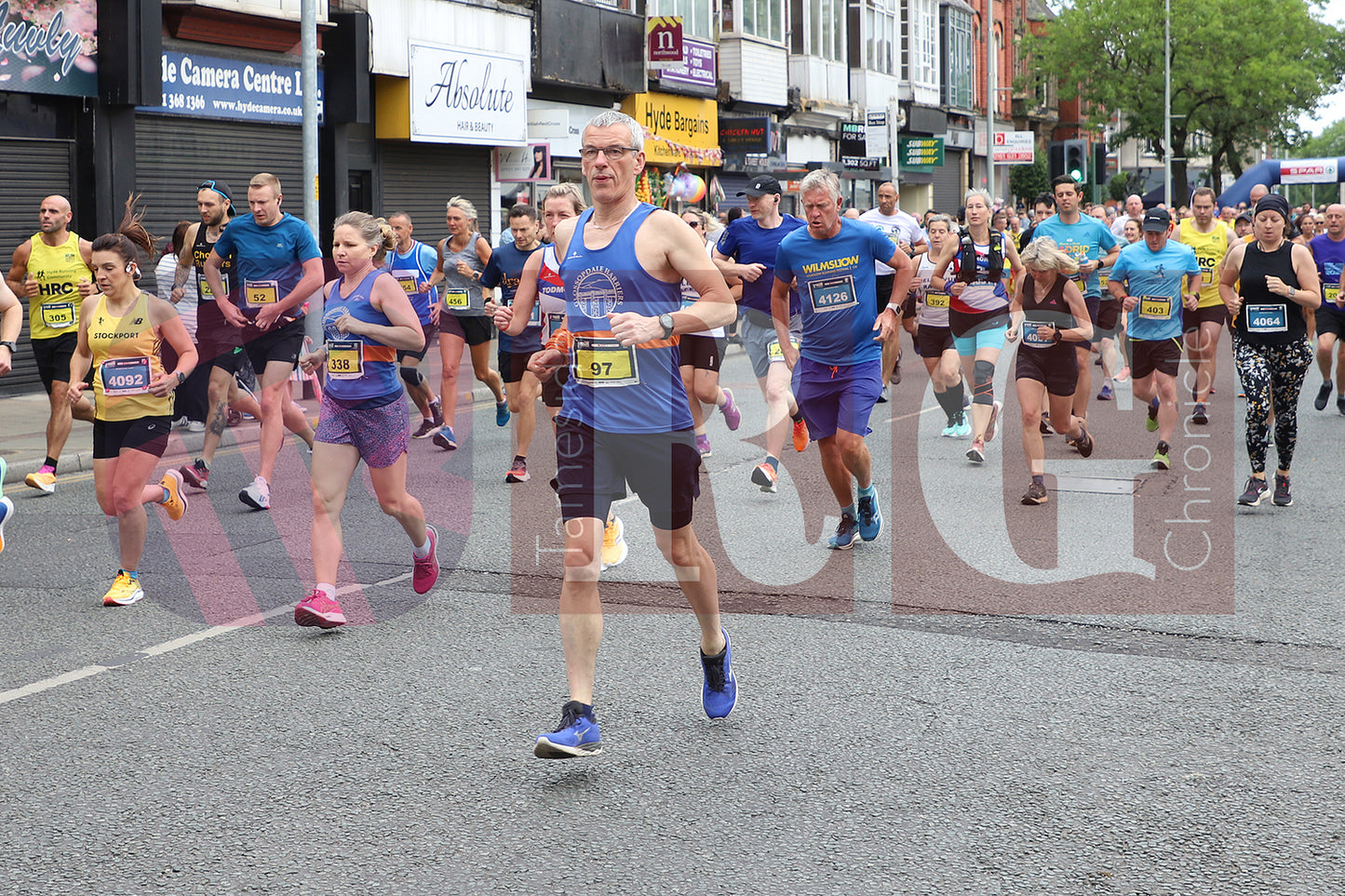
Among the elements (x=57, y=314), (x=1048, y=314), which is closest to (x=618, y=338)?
(x=1048, y=314)

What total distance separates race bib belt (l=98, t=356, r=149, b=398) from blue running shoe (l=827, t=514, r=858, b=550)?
3495mm

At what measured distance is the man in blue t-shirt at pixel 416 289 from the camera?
1226 cm

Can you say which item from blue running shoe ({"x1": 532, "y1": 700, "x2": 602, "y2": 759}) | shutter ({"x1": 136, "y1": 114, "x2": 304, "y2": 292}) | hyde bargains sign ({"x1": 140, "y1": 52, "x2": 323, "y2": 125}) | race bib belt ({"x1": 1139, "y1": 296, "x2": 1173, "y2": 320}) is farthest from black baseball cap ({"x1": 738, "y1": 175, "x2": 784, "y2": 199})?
hyde bargains sign ({"x1": 140, "y1": 52, "x2": 323, "y2": 125})

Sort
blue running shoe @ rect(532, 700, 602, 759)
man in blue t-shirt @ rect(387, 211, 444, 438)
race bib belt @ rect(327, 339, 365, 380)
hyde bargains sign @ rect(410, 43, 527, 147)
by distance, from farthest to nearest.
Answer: hyde bargains sign @ rect(410, 43, 527, 147) < man in blue t-shirt @ rect(387, 211, 444, 438) < race bib belt @ rect(327, 339, 365, 380) < blue running shoe @ rect(532, 700, 602, 759)

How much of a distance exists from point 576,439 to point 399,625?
1892 millimetres

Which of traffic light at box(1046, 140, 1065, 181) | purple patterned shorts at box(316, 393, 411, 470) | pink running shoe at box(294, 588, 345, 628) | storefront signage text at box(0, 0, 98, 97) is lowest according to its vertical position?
pink running shoe at box(294, 588, 345, 628)

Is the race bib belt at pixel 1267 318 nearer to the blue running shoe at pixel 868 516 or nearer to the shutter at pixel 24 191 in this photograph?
the blue running shoe at pixel 868 516

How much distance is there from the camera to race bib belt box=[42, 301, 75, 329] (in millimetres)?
10031

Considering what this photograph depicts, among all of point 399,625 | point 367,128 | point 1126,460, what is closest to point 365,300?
point 399,625

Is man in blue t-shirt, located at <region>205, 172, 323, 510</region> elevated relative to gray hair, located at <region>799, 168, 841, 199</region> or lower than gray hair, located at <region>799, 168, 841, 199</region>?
lower

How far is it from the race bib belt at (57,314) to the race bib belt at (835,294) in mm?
5184

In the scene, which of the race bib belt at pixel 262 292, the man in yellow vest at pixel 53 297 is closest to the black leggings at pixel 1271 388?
the race bib belt at pixel 262 292

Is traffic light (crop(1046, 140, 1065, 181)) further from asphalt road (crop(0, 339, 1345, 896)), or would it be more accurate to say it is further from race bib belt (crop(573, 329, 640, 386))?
race bib belt (crop(573, 329, 640, 386))

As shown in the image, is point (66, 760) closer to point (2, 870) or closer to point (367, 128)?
point (2, 870)
